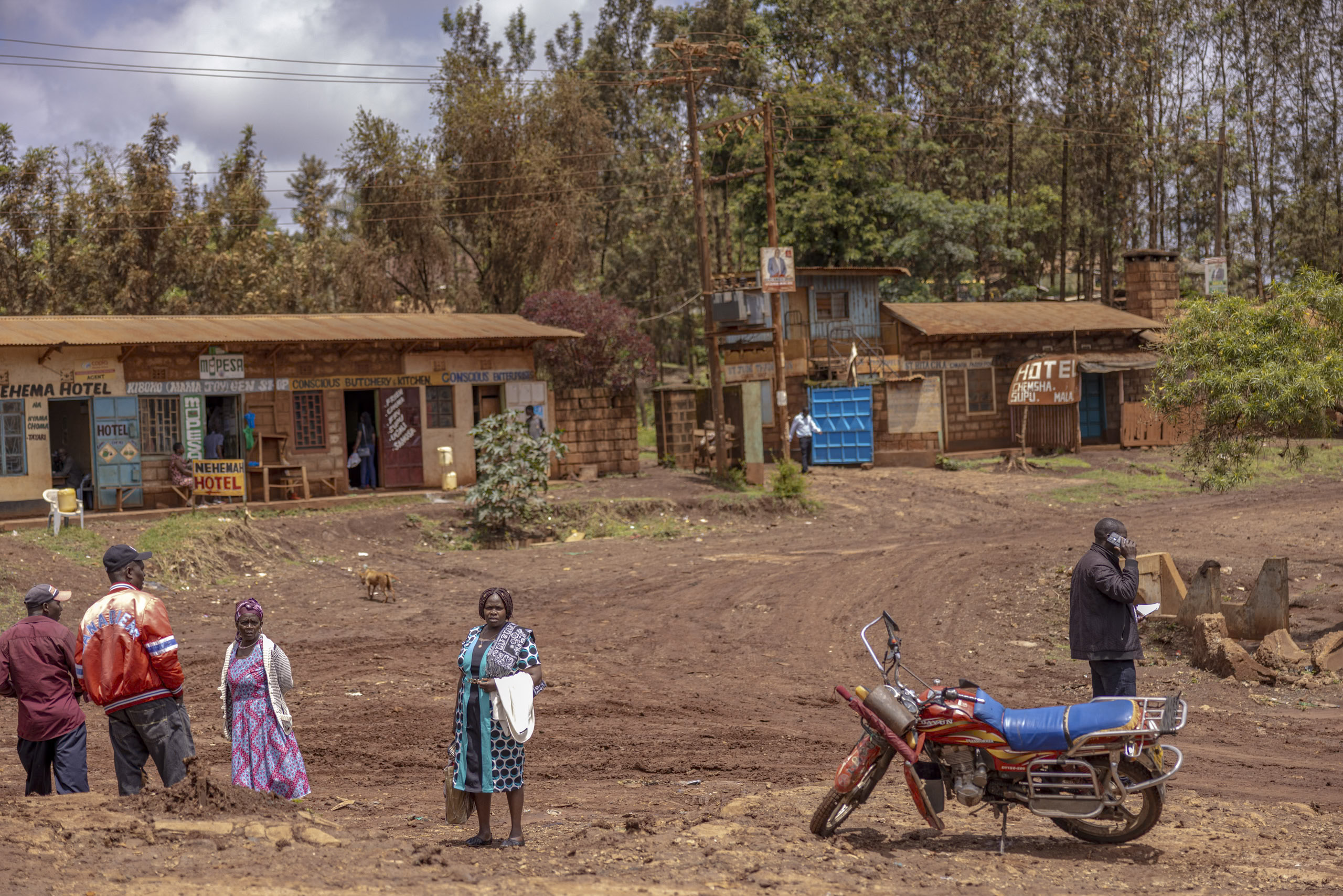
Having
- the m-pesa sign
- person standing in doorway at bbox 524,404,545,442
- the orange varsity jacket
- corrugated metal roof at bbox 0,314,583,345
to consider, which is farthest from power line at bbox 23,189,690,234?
the orange varsity jacket

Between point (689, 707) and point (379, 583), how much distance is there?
6717 mm

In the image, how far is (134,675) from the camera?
21.2 ft

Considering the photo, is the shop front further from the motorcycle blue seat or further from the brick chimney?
the brick chimney

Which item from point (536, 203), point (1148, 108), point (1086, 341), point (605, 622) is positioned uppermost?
point (1148, 108)

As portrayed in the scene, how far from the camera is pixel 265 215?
130 feet

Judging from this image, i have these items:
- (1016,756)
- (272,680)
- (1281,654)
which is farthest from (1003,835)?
(1281,654)

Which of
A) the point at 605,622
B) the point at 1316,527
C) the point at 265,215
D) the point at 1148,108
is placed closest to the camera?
the point at 605,622

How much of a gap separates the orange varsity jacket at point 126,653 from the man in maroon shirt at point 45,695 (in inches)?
15.6

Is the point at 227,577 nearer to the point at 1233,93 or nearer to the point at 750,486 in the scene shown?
the point at 750,486

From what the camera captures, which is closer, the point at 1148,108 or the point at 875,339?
the point at 875,339

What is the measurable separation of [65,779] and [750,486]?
18832mm

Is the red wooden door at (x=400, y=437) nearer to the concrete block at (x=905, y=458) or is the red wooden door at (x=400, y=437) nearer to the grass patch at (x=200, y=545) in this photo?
the grass patch at (x=200, y=545)

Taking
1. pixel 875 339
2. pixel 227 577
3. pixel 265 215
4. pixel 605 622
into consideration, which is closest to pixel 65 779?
pixel 605 622

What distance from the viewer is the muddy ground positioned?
5625 millimetres
